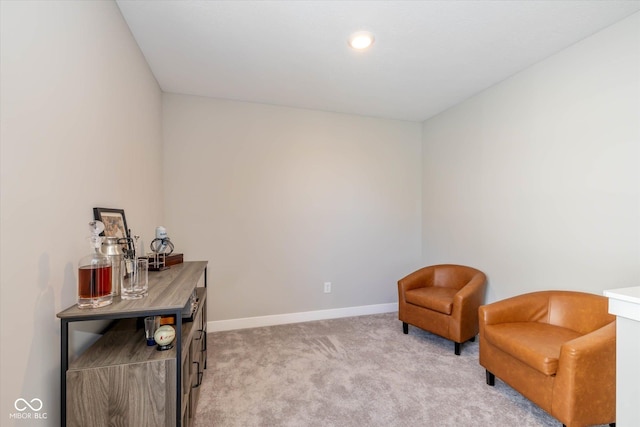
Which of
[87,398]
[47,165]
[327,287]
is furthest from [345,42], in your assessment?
[327,287]

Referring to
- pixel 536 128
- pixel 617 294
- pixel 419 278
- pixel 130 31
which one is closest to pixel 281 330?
pixel 419 278

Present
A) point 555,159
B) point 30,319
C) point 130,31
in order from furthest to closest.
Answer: point 555,159
point 130,31
point 30,319

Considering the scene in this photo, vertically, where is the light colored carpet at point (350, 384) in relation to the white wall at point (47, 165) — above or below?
below

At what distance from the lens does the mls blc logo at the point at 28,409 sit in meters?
0.89

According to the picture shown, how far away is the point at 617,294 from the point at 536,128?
5.44 feet

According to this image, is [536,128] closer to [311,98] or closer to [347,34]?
[347,34]

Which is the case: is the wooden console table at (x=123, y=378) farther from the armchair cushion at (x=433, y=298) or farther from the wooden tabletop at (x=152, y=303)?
the armchair cushion at (x=433, y=298)

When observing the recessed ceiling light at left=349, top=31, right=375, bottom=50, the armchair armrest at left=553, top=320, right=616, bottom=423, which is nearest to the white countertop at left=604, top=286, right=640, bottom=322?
the armchair armrest at left=553, top=320, right=616, bottom=423

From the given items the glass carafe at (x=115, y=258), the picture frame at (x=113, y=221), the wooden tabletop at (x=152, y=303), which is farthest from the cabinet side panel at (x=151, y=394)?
the picture frame at (x=113, y=221)

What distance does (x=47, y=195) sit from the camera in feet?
3.41

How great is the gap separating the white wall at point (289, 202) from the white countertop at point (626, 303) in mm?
2463

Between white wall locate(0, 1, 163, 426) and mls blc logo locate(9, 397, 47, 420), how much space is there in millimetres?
14

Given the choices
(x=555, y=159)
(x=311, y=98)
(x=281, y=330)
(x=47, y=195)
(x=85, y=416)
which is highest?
(x=311, y=98)

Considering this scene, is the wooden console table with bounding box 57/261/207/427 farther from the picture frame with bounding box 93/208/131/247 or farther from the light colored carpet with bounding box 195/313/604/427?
the light colored carpet with bounding box 195/313/604/427
